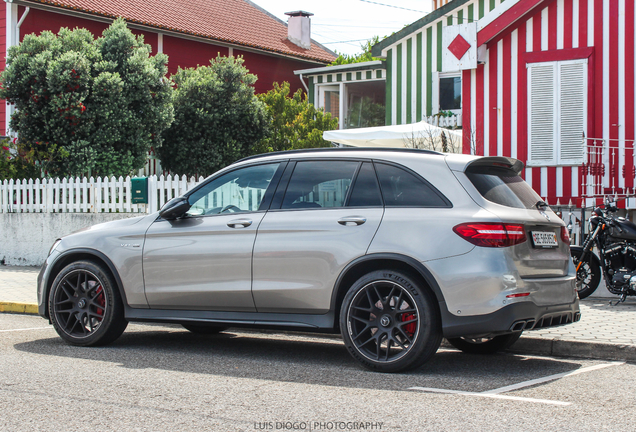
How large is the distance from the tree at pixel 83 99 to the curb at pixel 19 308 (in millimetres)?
7509

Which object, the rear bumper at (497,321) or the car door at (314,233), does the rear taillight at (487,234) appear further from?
the car door at (314,233)

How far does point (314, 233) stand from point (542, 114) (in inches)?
366

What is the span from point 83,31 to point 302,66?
13.6m

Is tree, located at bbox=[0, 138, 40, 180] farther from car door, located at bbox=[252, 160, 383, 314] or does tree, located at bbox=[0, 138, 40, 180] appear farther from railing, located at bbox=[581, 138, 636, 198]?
car door, located at bbox=[252, 160, 383, 314]

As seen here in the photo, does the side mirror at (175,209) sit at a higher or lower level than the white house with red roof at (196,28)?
lower

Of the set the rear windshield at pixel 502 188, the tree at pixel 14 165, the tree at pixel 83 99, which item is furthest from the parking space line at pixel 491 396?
the tree at pixel 14 165

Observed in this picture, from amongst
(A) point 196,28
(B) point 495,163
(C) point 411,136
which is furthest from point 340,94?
(B) point 495,163

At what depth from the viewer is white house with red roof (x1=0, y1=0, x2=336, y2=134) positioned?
2192 centimetres

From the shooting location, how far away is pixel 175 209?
22.3ft

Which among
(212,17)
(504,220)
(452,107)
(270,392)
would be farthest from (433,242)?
(212,17)

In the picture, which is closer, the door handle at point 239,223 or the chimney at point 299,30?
the door handle at point 239,223

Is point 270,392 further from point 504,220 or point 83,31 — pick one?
point 83,31

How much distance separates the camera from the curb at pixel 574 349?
664 cm

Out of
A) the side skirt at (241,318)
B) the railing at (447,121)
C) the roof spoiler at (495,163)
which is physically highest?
the railing at (447,121)
